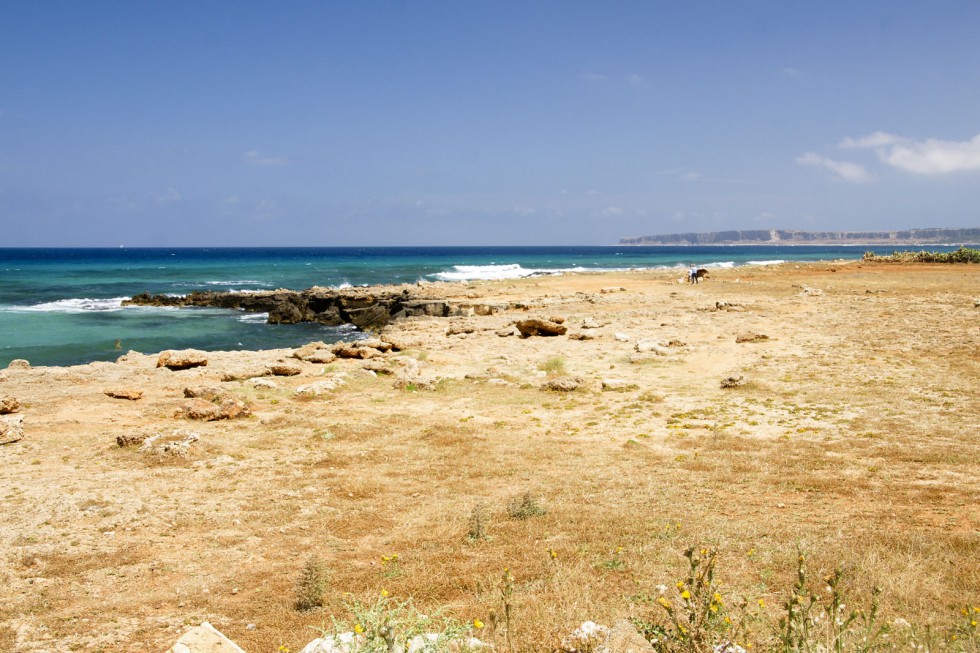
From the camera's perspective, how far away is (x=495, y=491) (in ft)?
27.1

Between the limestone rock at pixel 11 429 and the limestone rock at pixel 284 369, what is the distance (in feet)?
18.0

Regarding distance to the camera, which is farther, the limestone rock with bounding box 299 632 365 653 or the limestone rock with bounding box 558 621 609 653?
the limestone rock with bounding box 558 621 609 653

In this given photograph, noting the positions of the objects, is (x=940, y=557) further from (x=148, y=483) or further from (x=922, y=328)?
(x=922, y=328)

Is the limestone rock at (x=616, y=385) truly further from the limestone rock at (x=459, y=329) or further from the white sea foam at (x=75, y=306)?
the white sea foam at (x=75, y=306)

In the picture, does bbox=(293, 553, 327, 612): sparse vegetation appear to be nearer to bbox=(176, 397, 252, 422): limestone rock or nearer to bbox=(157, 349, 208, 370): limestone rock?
bbox=(176, 397, 252, 422): limestone rock

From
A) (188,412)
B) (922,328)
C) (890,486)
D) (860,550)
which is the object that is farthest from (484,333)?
Answer: (860,550)

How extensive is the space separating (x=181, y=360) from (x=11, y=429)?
21.3ft

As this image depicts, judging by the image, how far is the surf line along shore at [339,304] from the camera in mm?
31641

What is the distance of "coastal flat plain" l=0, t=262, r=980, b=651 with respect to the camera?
17.6 ft

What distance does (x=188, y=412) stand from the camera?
38.8 feet

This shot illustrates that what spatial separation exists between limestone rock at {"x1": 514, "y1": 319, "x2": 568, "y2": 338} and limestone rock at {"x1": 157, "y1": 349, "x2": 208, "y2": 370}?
393 inches

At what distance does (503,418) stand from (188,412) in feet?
19.6

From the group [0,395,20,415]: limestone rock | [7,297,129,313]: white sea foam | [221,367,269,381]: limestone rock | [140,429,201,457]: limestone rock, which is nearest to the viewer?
[140,429,201,457]: limestone rock

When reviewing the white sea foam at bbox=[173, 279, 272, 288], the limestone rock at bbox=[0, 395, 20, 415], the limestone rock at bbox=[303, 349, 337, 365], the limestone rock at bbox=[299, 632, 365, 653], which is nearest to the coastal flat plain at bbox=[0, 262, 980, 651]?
the limestone rock at bbox=[0, 395, 20, 415]
